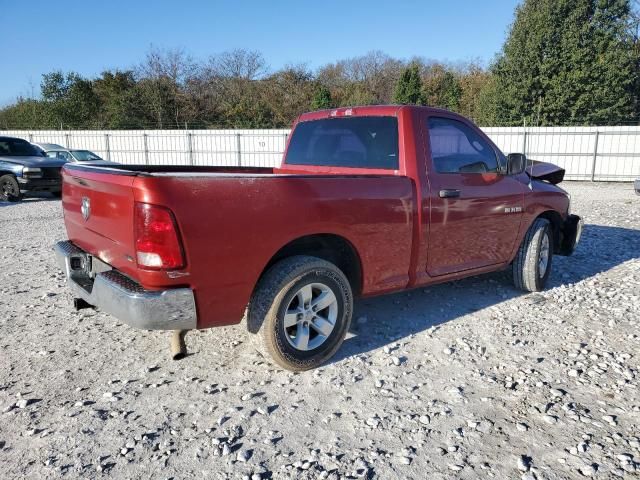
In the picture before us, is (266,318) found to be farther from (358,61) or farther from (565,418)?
(358,61)

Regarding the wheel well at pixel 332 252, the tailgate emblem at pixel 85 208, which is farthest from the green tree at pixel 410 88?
the tailgate emblem at pixel 85 208

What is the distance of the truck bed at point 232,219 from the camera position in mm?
2723

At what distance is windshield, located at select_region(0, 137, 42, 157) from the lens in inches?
507

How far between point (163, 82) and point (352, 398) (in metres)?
34.7

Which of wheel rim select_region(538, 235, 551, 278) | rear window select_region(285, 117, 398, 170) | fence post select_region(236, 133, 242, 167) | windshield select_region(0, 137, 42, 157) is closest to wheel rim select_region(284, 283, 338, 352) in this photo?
rear window select_region(285, 117, 398, 170)

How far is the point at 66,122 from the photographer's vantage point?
33281 millimetres

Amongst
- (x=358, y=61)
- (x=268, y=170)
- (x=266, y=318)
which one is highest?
(x=358, y=61)

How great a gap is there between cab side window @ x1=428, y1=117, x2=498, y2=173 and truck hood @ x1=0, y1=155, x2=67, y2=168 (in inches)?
454

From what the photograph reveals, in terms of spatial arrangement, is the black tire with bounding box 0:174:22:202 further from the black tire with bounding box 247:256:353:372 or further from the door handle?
the door handle

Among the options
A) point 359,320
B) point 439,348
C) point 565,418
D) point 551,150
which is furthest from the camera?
point 551,150

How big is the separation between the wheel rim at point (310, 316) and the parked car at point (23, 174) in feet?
37.7

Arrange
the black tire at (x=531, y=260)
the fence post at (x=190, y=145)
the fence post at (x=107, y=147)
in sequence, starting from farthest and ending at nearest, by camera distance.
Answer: the fence post at (x=107, y=147) → the fence post at (x=190, y=145) → the black tire at (x=531, y=260)

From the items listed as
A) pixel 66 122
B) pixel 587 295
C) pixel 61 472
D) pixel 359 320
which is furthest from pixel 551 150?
pixel 66 122

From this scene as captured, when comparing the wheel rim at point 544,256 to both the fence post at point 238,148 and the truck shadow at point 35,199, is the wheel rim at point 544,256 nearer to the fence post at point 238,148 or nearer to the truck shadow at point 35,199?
the truck shadow at point 35,199
